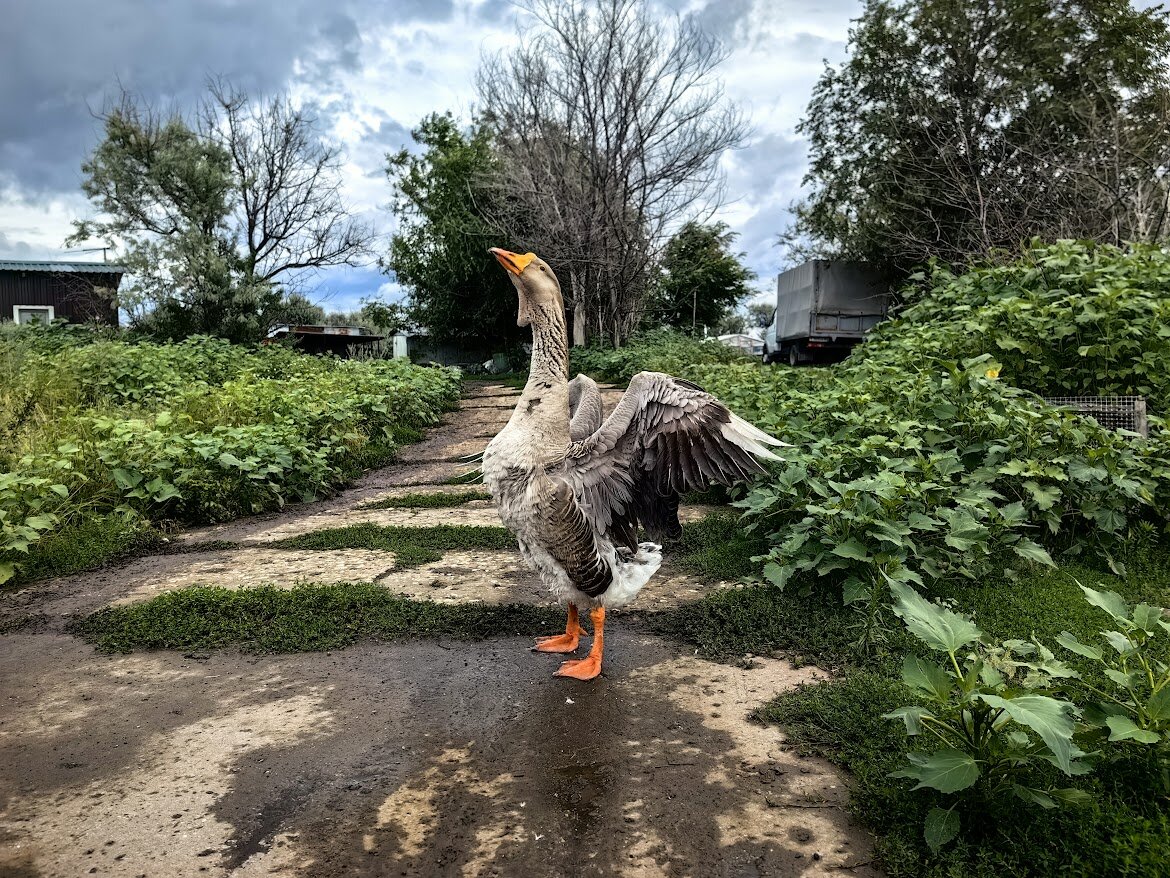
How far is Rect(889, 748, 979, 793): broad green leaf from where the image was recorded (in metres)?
1.89

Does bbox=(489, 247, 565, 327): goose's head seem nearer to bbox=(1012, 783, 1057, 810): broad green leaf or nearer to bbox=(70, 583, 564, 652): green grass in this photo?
bbox=(70, 583, 564, 652): green grass

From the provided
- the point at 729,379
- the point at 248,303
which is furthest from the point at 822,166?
the point at 248,303

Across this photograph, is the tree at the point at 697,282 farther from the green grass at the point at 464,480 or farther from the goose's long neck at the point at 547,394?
the goose's long neck at the point at 547,394

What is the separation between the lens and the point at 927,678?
2031 mm

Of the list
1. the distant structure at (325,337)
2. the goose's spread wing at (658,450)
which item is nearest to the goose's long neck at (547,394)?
the goose's spread wing at (658,450)

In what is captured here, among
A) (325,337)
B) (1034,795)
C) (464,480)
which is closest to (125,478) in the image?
(464,480)

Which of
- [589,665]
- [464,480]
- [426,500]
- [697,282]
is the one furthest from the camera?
[697,282]

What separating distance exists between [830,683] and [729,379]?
239 inches

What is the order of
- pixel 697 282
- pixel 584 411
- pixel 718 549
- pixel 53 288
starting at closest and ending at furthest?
pixel 584 411
pixel 718 549
pixel 53 288
pixel 697 282

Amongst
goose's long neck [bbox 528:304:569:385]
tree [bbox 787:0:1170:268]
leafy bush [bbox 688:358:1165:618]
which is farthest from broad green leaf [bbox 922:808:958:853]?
tree [bbox 787:0:1170:268]

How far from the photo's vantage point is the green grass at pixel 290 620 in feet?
11.5

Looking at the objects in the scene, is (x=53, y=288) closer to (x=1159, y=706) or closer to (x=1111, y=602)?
(x=1111, y=602)

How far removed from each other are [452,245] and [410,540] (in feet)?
75.1

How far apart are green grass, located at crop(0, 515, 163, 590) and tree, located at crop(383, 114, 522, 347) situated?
63.8 ft
